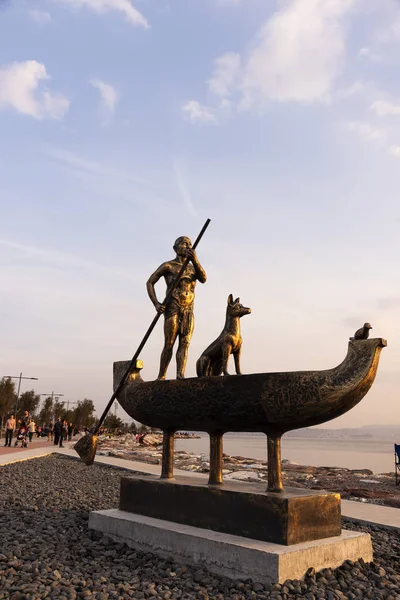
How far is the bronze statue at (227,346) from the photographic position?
5430mm

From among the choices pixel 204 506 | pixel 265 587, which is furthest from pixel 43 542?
pixel 265 587

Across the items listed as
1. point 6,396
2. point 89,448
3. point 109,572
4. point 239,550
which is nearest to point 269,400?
point 239,550

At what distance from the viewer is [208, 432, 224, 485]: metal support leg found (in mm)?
5066

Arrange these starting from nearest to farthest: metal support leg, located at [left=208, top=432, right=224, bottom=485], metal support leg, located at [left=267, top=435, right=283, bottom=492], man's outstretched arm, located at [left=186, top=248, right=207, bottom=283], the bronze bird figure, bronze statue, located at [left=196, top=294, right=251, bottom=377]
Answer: the bronze bird figure < metal support leg, located at [left=267, top=435, right=283, bottom=492] < metal support leg, located at [left=208, top=432, right=224, bottom=485] < bronze statue, located at [left=196, top=294, right=251, bottom=377] < man's outstretched arm, located at [left=186, top=248, right=207, bottom=283]

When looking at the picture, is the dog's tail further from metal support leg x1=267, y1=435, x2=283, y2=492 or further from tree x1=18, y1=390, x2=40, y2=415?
tree x1=18, y1=390, x2=40, y2=415

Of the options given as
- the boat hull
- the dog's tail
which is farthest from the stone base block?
the dog's tail

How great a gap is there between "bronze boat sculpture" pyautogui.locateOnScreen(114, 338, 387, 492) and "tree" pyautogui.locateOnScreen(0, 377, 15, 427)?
3861 centimetres

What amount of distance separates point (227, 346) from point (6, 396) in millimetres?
39292

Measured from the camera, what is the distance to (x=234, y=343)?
5441 mm

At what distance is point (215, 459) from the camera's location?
5176 millimetres

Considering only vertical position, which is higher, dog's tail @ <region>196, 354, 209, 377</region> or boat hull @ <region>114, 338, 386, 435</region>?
dog's tail @ <region>196, 354, 209, 377</region>

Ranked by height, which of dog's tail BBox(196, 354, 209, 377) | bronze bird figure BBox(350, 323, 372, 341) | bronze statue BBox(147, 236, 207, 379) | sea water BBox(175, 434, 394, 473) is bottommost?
sea water BBox(175, 434, 394, 473)

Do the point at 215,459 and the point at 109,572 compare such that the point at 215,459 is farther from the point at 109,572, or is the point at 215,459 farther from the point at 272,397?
the point at 109,572

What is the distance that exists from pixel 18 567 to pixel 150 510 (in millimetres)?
1534
